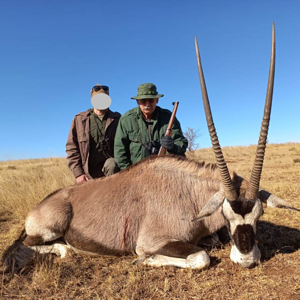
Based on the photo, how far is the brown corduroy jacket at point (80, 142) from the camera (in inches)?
230

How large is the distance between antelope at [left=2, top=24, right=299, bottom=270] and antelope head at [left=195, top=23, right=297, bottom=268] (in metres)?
0.01

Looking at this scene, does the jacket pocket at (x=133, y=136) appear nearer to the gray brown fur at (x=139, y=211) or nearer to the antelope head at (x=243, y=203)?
the gray brown fur at (x=139, y=211)

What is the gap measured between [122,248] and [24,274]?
1.20 m

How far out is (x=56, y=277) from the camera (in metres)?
2.96

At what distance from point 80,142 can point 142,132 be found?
1.46 meters

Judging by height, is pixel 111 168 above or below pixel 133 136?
below

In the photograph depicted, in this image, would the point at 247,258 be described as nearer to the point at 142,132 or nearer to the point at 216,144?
the point at 216,144

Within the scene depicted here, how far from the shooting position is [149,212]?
11.8ft

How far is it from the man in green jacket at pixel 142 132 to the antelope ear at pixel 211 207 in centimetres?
204

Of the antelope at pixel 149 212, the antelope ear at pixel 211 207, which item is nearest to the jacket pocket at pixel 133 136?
the antelope at pixel 149 212

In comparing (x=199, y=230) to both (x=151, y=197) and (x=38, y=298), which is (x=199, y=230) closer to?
(x=151, y=197)

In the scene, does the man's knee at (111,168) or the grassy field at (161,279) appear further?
the man's knee at (111,168)

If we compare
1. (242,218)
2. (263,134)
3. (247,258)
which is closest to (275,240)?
(247,258)

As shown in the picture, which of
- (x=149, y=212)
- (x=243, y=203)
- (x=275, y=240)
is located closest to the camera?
(x=243, y=203)
